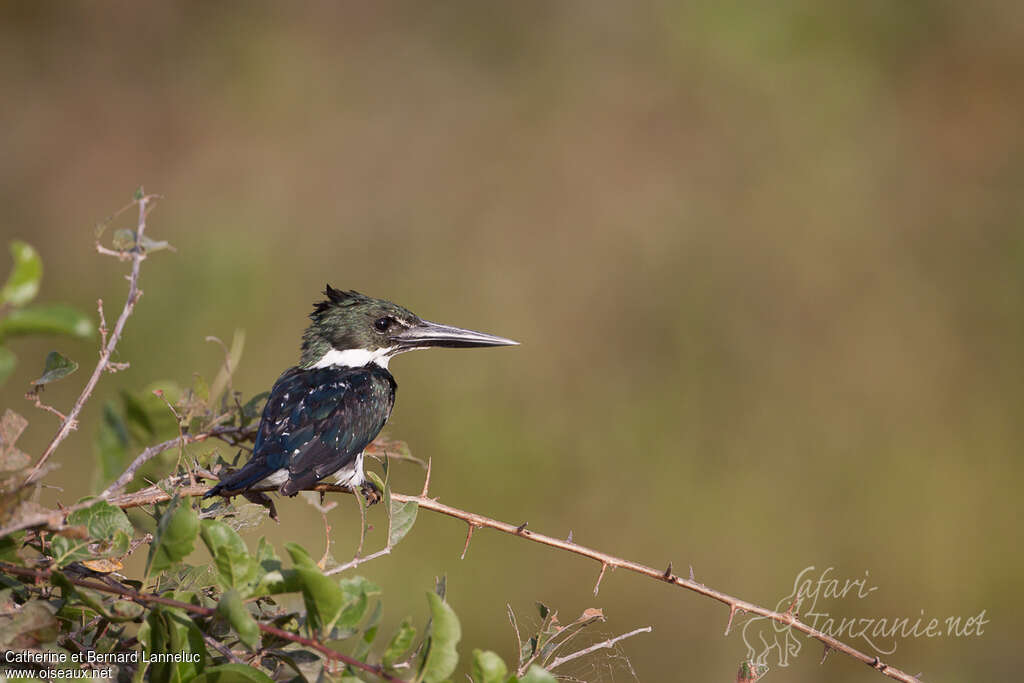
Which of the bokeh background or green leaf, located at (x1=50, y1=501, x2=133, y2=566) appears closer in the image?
green leaf, located at (x1=50, y1=501, x2=133, y2=566)

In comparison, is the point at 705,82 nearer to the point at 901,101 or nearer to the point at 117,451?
the point at 901,101

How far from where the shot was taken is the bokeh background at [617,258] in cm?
415

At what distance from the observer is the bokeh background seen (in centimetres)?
415

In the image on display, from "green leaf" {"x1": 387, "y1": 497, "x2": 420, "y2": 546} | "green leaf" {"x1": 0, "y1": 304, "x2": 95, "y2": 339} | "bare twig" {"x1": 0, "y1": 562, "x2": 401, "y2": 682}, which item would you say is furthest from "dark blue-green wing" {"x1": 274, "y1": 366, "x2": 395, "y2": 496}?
"green leaf" {"x1": 0, "y1": 304, "x2": 95, "y2": 339}

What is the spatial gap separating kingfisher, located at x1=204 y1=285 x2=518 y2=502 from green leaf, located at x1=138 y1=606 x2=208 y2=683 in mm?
577

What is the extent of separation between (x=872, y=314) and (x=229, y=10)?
4.03 m

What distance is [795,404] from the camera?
14.7ft

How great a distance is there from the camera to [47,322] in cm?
88

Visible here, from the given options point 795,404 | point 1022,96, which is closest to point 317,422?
point 795,404

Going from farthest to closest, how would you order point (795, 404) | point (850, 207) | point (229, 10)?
point (229, 10), point (850, 207), point (795, 404)

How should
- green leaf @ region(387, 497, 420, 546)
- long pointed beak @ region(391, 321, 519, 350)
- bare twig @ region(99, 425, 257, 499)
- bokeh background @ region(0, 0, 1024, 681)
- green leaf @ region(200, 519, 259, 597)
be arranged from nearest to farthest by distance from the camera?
1. green leaf @ region(200, 519, 259, 597)
2. green leaf @ region(387, 497, 420, 546)
3. bare twig @ region(99, 425, 257, 499)
4. long pointed beak @ region(391, 321, 519, 350)
5. bokeh background @ region(0, 0, 1024, 681)

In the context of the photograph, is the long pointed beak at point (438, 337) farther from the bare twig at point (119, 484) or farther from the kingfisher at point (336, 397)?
the bare twig at point (119, 484)

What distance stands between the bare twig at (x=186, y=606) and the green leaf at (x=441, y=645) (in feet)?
0.14

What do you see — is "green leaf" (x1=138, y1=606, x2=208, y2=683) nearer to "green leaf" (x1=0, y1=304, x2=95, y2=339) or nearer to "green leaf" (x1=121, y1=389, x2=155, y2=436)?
"green leaf" (x1=0, y1=304, x2=95, y2=339)
